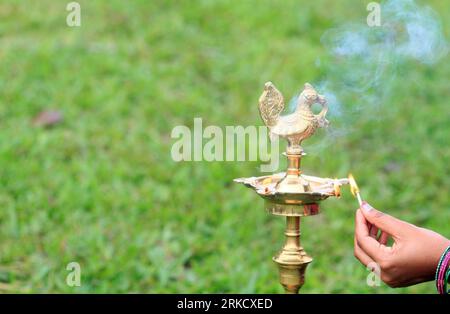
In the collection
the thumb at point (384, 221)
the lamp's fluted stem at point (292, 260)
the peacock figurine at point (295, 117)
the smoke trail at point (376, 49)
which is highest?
the smoke trail at point (376, 49)

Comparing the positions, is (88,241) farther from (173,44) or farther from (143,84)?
(173,44)

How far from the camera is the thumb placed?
6.75 feet

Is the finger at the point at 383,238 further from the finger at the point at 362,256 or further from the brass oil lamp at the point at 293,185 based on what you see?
the brass oil lamp at the point at 293,185

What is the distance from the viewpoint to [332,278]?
3.88 metres

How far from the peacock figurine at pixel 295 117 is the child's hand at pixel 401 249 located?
0.28 m

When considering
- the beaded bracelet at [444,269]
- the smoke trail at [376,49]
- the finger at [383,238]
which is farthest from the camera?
the smoke trail at [376,49]

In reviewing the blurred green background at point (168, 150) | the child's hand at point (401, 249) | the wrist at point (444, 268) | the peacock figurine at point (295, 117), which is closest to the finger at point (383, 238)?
the child's hand at point (401, 249)

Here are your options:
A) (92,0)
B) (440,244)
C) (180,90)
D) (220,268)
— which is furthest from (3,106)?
(440,244)

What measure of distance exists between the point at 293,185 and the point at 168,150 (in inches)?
105

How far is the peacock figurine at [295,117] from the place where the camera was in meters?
2.18

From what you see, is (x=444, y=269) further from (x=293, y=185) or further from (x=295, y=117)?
(x=295, y=117)

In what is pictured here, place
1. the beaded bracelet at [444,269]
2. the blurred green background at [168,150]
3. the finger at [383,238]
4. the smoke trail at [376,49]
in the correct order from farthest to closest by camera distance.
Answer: the blurred green background at [168,150], the smoke trail at [376,49], the finger at [383,238], the beaded bracelet at [444,269]

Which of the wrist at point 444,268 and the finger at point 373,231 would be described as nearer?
the wrist at point 444,268

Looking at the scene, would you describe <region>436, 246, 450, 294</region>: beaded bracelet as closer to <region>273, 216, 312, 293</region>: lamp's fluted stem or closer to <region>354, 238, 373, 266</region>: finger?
<region>354, 238, 373, 266</region>: finger
